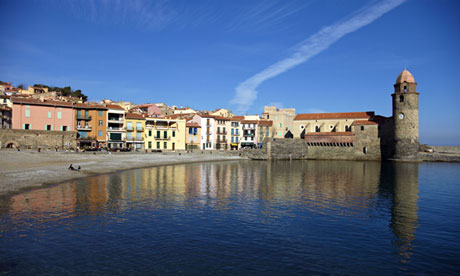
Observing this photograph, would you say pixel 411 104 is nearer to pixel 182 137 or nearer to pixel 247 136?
pixel 247 136

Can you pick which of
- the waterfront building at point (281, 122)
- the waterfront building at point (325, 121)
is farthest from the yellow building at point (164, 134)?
the waterfront building at point (325, 121)

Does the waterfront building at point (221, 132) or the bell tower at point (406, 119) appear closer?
the bell tower at point (406, 119)

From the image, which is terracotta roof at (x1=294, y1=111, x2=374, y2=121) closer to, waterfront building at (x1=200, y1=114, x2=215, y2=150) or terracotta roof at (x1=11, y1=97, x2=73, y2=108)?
waterfront building at (x1=200, y1=114, x2=215, y2=150)

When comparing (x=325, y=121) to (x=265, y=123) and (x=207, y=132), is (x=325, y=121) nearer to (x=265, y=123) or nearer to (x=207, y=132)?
(x=265, y=123)

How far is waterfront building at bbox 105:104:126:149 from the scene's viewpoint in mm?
62406

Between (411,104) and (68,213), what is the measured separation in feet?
A: 227

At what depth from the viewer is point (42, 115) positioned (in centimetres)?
5509

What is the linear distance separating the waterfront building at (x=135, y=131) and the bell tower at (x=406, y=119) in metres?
53.1

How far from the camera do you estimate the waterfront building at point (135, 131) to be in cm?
6469

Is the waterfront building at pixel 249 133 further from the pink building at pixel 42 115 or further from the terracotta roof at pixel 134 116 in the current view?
the pink building at pixel 42 115

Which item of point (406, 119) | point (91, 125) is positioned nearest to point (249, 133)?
point (406, 119)

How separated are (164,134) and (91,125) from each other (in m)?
15.1

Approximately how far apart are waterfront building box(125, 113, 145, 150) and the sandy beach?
32.6ft

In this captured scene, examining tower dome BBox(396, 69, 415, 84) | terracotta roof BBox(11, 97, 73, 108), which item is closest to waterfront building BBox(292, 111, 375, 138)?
tower dome BBox(396, 69, 415, 84)
